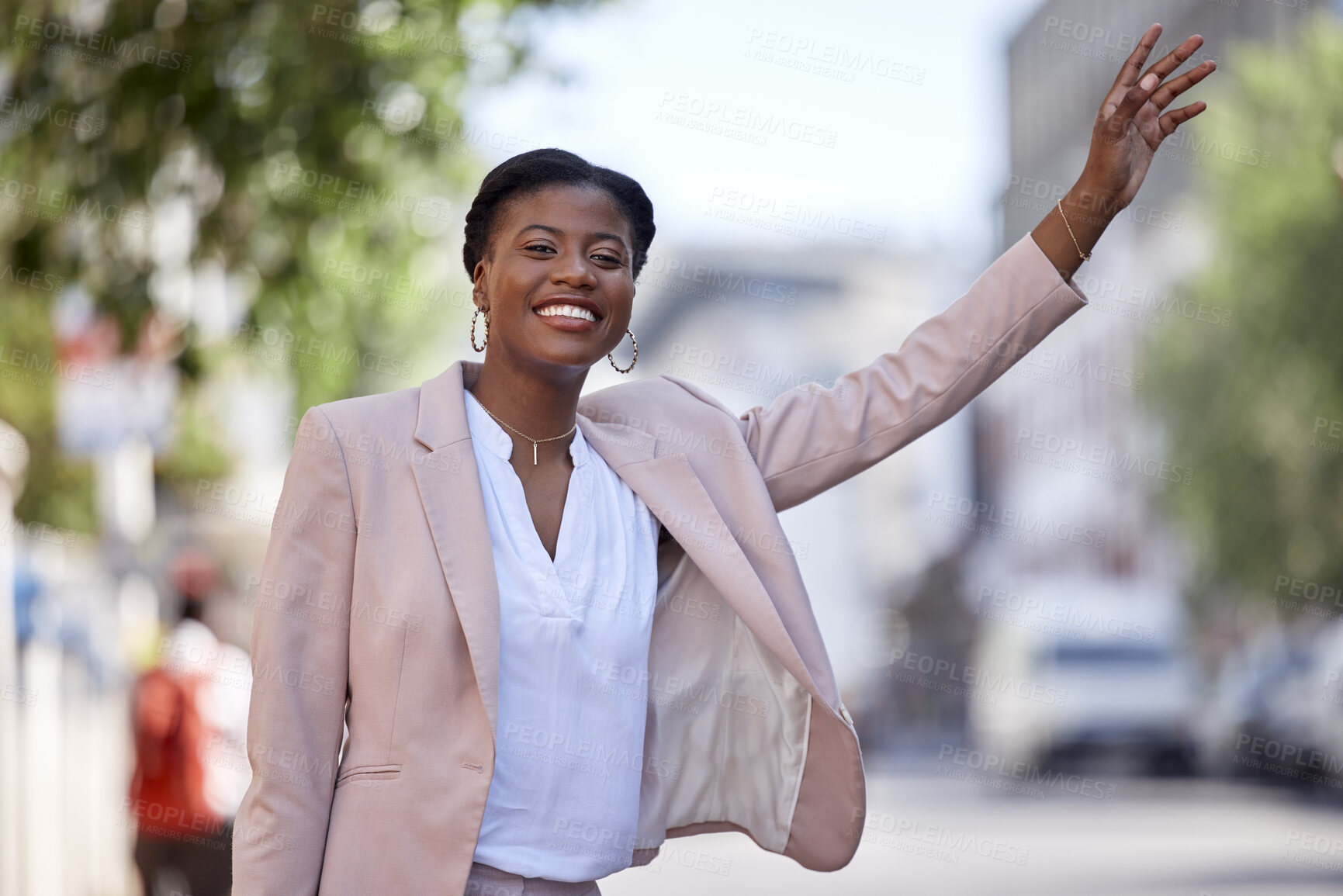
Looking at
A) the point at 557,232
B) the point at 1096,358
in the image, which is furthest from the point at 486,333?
the point at 1096,358

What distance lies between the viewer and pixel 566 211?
266 centimetres

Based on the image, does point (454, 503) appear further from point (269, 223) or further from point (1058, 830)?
point (1058, 830)

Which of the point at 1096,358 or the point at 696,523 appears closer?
the point at 696,523

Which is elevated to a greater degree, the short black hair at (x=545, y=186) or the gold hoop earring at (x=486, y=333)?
the short black hair at (x=545, y=186)

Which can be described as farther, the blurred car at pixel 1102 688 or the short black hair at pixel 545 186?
the blurred car at pixel 1102 688

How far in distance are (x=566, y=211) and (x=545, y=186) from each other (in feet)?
0.21

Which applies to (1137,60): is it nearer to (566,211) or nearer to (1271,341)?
(566,211)

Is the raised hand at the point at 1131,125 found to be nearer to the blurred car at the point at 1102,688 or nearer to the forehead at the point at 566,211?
the forehead at the point at 566,211

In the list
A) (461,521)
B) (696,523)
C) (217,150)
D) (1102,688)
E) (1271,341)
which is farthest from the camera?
(1102,688)

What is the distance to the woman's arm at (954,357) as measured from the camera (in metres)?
2.76

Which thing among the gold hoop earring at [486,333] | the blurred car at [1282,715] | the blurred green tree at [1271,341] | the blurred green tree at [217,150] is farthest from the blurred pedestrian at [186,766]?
the blurred green tree at [1271,341]

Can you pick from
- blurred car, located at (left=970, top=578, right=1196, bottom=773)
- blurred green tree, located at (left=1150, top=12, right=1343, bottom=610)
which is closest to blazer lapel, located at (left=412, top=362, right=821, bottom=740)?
blurred green tree, located at (left=1150, top=12, right=1343, bottom=610)

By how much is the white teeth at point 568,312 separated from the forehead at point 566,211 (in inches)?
5.4

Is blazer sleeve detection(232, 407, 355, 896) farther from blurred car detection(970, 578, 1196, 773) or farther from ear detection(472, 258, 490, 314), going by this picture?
blurred car detection(970, 578, 1196, 773)
